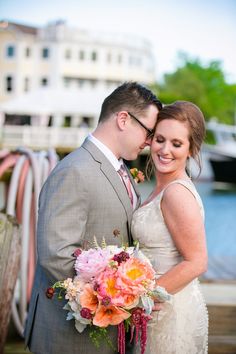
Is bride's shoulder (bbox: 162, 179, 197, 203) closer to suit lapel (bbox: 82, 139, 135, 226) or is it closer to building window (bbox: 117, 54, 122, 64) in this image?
suit lapel (bbox: 82, 139, 135, 226)

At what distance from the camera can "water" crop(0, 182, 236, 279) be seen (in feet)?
23.9

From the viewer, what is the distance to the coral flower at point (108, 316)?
8.51 ft

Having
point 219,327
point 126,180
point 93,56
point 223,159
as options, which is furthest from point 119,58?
point 126,180

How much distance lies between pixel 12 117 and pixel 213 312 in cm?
4242

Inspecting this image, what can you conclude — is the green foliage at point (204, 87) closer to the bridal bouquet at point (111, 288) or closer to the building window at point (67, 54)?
the building window at point (67, 54)

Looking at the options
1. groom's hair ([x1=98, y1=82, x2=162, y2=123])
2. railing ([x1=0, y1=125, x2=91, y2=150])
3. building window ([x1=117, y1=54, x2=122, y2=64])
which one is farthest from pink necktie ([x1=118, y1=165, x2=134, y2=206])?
building window ([x1=117, y1=54, x2=122, y2=64])

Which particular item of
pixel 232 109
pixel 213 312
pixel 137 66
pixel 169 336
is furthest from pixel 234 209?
pixel 232 109

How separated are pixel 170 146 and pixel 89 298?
752mm

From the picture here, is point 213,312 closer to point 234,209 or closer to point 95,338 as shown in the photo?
point 95,338

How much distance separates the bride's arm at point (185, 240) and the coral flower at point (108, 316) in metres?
0.30

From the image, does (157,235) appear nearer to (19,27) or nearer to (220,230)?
(220,230)

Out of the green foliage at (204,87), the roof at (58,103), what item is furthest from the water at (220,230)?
the green foliage at (204,87)

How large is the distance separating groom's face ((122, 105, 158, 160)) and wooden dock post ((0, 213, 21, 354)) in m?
0.77

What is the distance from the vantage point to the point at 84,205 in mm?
2812
